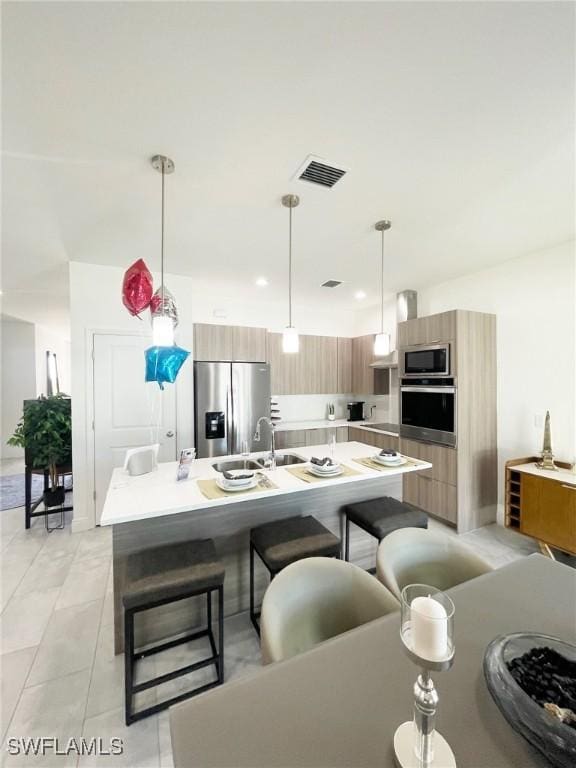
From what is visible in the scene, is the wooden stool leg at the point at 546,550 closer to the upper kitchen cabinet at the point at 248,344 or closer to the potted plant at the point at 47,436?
the upper kitchen cabinet at the point at 248,344

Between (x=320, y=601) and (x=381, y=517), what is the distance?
1.00m

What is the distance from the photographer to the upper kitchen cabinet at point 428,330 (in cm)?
325

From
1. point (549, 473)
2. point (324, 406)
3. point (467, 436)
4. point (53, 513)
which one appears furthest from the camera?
point (324, 406)

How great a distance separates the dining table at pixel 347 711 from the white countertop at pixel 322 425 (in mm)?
3285

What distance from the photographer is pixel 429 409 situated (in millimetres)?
3479

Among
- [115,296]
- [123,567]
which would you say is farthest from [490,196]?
[115,296]

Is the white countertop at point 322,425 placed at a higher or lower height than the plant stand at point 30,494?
higher

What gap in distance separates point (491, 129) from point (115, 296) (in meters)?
3.44

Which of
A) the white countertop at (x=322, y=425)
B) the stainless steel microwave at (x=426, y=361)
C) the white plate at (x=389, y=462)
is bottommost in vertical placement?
the white countertop at (x=322, y=425)

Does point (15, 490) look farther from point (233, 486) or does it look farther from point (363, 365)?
point (363, 365)

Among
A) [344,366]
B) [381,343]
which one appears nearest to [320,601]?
[381,343]

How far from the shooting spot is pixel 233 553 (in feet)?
6.73

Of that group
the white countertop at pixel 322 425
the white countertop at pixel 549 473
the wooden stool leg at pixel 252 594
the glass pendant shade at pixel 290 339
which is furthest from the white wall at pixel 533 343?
the wooden stool leg at pixel 252 594

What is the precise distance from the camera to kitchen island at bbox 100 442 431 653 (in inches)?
66.6
